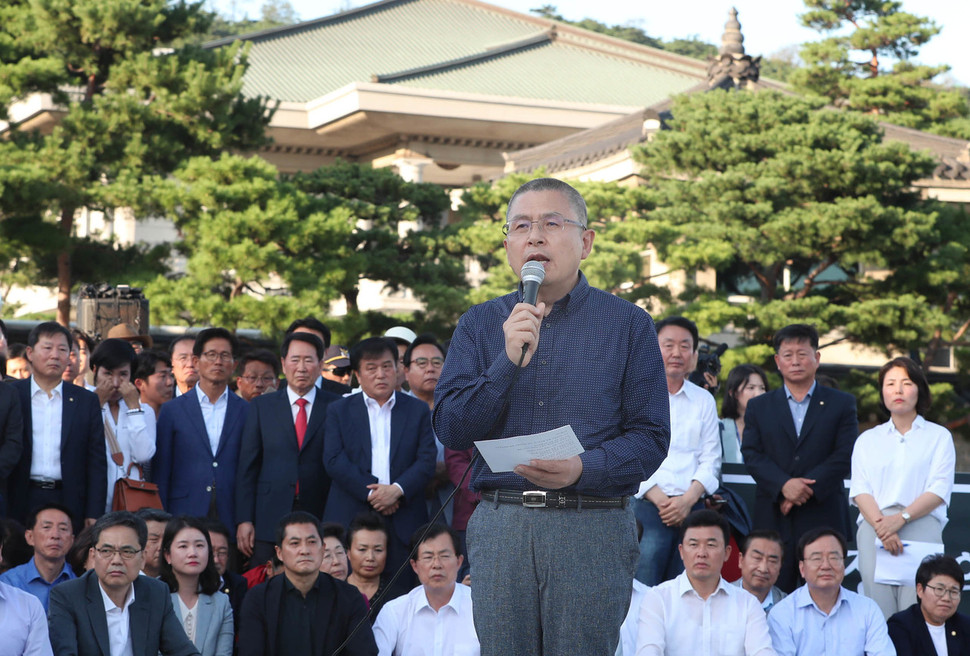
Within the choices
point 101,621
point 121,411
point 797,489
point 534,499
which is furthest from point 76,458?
point 534,499

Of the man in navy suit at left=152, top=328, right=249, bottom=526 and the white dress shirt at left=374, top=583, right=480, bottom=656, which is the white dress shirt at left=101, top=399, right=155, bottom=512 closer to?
the man in navy suit at left=152, top=328, right=249, bottom=526

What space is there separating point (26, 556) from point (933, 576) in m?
4.16

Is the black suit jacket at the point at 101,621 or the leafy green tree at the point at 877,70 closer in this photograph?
the black suit jacket at the point at 101,621

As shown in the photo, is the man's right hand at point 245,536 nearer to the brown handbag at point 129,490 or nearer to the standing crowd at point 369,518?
the standing crowd at point 369,518

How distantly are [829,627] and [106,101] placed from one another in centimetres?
984

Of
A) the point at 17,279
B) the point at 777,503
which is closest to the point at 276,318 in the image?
the point at 17,279

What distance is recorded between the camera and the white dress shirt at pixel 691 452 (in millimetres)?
5727

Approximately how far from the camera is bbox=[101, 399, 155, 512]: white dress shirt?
19.9ft

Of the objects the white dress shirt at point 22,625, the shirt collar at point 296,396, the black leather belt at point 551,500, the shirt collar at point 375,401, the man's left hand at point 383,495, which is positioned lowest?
the white dress shirt at point 22,625

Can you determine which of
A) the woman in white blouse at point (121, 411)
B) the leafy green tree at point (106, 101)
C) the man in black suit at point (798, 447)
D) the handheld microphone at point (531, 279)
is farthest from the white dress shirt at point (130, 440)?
the leafy green tree at point (106, 101)

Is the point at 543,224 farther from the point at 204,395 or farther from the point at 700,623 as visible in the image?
the point at 204,395

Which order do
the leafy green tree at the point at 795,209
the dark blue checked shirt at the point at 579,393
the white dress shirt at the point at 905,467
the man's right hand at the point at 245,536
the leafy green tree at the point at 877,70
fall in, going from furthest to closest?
the leafy green tree at the point at 877,70 → the leafy green tree at the point at 795,209 → the man's right hand at the point at 245,536 → the white dress shirt at the point at 905,467 → the dark blue checked shirt at the point at 579,393

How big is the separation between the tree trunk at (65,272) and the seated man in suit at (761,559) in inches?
370

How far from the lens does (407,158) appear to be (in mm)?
19141
